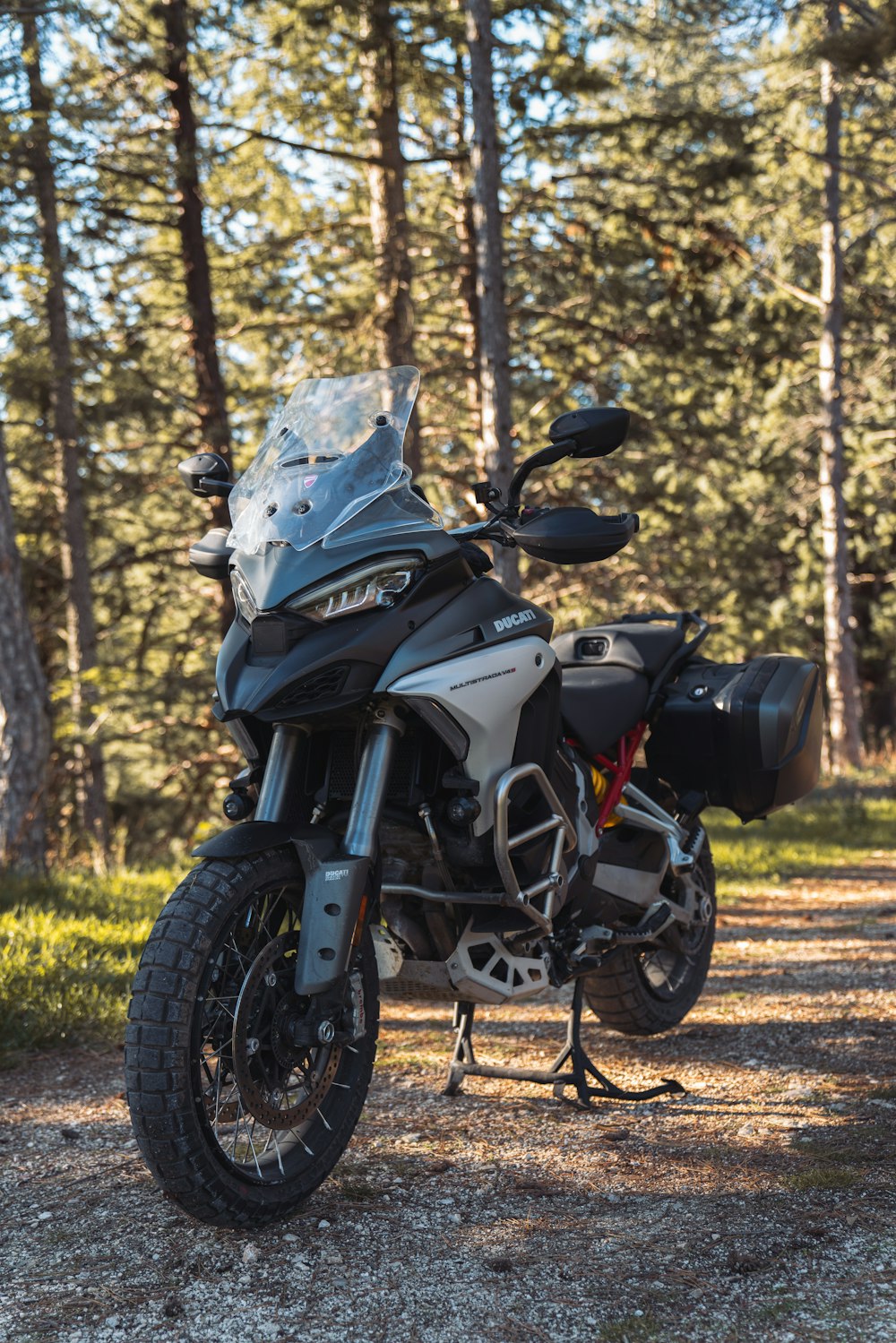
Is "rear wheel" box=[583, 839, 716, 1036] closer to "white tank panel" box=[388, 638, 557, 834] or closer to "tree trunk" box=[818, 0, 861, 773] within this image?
"white tank panel" box=[388, 638, 557, 834]

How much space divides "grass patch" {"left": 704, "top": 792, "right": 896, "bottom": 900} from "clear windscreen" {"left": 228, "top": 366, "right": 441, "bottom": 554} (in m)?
5.40

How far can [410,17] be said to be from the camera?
39.3 ft

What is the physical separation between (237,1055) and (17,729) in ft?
18.8

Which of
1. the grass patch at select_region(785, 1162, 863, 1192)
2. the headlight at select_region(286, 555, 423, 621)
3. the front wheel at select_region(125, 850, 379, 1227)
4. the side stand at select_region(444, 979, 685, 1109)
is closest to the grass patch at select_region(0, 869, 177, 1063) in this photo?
the side stand at select_region(444, 979, 685, 1109)

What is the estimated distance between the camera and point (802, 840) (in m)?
10.3

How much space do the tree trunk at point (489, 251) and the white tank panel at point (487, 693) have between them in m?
7.10

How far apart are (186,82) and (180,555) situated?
6101 mm

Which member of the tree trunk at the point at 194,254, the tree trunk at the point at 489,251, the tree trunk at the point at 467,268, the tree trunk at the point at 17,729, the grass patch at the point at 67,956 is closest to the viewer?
the grass patch at the point at 67,956

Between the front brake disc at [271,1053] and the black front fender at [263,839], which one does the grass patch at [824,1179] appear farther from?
the black front fender at [263,839]

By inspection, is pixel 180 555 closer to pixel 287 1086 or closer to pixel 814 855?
pixel 814 855

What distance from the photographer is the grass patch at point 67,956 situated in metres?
4.75

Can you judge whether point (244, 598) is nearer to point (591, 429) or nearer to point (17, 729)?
point (591, 429)

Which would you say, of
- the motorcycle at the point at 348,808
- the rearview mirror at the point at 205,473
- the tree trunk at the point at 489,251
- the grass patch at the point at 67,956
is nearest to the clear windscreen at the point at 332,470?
the motorcycle at the point at 348,808

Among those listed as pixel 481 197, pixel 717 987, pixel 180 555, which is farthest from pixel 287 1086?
pixel 180 555
